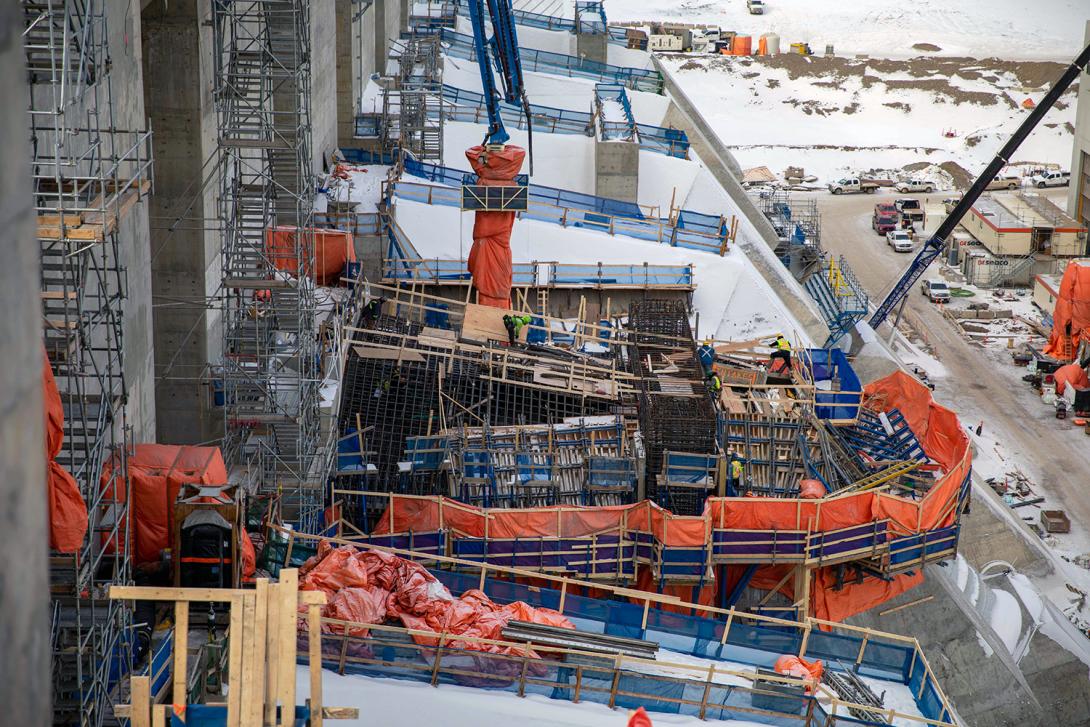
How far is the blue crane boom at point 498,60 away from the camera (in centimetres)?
3391

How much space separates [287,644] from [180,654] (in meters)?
1.28

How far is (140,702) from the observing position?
1269 cm

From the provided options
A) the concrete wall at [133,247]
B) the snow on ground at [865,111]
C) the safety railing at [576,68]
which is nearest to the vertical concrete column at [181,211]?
the concrete wall at [133,247]

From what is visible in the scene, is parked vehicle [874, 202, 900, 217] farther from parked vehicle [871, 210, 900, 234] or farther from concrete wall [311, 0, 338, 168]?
concrete wall [311, 0, 338, 168]

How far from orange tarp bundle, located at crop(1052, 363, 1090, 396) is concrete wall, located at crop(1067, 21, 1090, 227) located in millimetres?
18925

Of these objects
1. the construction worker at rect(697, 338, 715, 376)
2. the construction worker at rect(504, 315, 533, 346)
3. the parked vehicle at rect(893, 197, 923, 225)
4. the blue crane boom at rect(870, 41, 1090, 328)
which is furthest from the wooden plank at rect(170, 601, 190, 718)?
the parked vehicle at rect(893, 197, 923, 225)

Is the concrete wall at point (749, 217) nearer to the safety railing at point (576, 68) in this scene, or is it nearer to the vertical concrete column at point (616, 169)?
the safety railing at point (576, 68)

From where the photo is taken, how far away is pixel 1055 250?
58000 mm

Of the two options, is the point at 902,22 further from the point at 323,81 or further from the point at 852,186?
the point at 323,81

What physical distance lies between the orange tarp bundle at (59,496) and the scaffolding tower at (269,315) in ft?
22.3

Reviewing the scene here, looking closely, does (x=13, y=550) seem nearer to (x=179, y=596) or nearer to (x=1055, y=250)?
(x=179, y=596)

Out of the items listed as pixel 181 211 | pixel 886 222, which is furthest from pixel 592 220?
pixel 886 222

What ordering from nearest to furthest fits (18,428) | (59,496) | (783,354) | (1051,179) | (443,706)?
(18,428) → (59,496) → (443,706) → (783,354) → (1051,179)

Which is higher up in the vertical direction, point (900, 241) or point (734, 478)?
point (734, 478)
